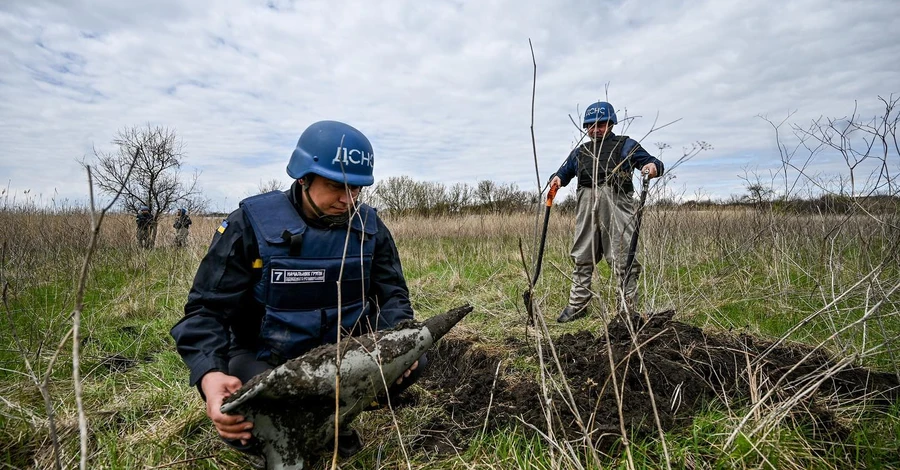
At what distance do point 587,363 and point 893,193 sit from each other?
2067 millimetres

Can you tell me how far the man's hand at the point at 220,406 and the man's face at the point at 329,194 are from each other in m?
0.84

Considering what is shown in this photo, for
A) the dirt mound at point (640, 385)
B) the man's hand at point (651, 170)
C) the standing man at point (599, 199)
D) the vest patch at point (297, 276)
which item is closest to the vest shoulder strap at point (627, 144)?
the standing man at point (599, 199)

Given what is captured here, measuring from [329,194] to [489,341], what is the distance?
7.29 ft

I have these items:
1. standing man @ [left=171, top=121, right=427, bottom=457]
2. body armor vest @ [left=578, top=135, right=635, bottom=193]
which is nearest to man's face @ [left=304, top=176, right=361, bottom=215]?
standing man @ [left=171, top=121, right=427, bottom=457]

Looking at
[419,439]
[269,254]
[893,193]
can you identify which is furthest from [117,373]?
[893,193]

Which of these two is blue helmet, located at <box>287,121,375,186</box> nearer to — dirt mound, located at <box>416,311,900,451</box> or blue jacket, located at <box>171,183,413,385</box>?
blue jacket, located at <box>171,183,413,385</box>

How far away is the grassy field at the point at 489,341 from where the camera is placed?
183cm

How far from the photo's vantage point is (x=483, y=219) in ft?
37.3

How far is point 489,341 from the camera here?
374 centimetres

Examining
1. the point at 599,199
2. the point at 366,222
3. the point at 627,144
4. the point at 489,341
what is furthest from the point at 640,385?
the point at 627,144

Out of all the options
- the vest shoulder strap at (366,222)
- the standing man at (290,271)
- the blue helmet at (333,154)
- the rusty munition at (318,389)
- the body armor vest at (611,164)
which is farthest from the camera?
the body armor vest at (611,164)

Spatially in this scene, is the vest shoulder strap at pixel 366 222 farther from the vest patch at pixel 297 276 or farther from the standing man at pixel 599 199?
the standing man at pixel 599 199

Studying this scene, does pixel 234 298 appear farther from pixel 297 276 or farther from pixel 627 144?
pixel 627 144

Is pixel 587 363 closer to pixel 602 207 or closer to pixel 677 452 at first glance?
pixel 677 452
